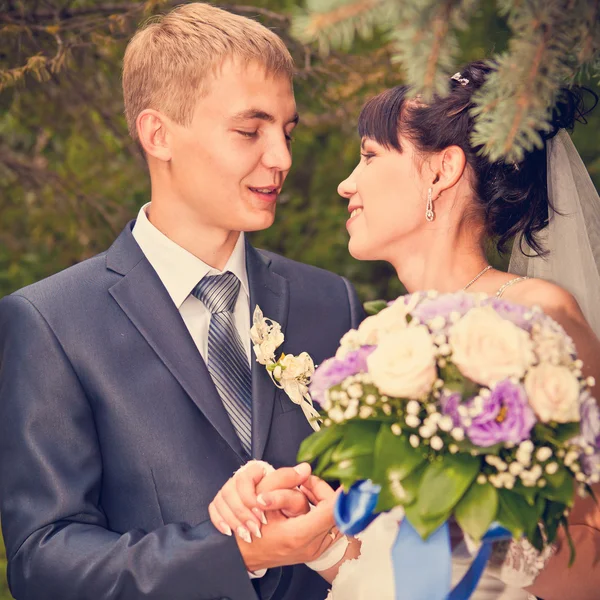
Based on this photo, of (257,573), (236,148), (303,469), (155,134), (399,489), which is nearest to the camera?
(399,489)

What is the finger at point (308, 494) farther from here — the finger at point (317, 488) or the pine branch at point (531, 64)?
the pine branch at point (531, 64)

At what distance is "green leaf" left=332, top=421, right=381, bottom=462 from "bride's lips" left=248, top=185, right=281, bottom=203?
1.20 metres

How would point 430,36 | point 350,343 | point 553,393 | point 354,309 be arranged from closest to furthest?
1. point 430,36
2. point 553,393
3. point 350,343
4. point 354,309

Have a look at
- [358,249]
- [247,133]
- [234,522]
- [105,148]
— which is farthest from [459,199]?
[105,148]

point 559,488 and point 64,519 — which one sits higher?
point 559,488

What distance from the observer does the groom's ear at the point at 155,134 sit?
3.44 meters

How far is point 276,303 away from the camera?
349 cm

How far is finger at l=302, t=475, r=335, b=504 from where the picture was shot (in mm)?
2838

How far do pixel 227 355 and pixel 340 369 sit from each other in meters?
0.84

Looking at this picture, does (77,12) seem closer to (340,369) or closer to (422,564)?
(340,369)

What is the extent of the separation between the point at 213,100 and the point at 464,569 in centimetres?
185

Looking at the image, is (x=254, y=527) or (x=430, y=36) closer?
(x=430, y=36)

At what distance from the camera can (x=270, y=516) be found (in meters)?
2.76

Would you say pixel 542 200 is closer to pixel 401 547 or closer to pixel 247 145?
pixel 247 145
